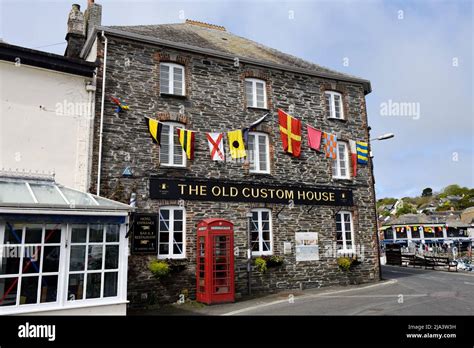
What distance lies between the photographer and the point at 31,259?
871 centimetres

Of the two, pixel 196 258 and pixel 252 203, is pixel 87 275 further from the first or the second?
pixel 252 203

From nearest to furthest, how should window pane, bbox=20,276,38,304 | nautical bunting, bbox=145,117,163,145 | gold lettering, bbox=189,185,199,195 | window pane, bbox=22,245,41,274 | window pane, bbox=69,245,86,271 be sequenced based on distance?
1. window pane, bbox=20,276,38,304
2. window pane, bbox=22,245,41,274
3. window pane, bbox=69,245,86,271
4. nautical bunting, bbox=145,117,163,145
5. gold lettering, bbox=189,185,199,195

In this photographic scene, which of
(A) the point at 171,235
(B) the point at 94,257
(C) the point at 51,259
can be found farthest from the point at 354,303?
(C) the point at 51,259

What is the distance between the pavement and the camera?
10.8m

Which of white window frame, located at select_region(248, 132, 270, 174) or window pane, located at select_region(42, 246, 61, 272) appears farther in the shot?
white window frame, located at select_region(248, 132, 270, 174)

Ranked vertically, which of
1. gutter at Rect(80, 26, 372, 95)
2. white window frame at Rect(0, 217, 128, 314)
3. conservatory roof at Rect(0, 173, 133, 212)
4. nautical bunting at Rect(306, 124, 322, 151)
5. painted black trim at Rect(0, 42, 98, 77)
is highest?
gutter at Rect(80, 26, 372, 95)

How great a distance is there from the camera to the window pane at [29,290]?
8469 millimetres

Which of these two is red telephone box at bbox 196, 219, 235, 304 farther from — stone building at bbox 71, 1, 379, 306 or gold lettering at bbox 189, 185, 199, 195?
gold lettering at bbox 189, 185, 199, 195

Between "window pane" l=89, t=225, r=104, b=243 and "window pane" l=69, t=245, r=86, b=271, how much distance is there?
0.94ft

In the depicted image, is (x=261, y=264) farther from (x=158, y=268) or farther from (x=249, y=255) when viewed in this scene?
(x=158, y=268)

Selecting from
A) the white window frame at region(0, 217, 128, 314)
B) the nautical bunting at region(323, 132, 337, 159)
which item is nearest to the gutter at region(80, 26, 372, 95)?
the nautical bunting at region(323, 132, 337, 159)

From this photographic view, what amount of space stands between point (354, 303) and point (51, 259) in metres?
8.84

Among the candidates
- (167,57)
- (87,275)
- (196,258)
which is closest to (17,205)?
(87,275)
